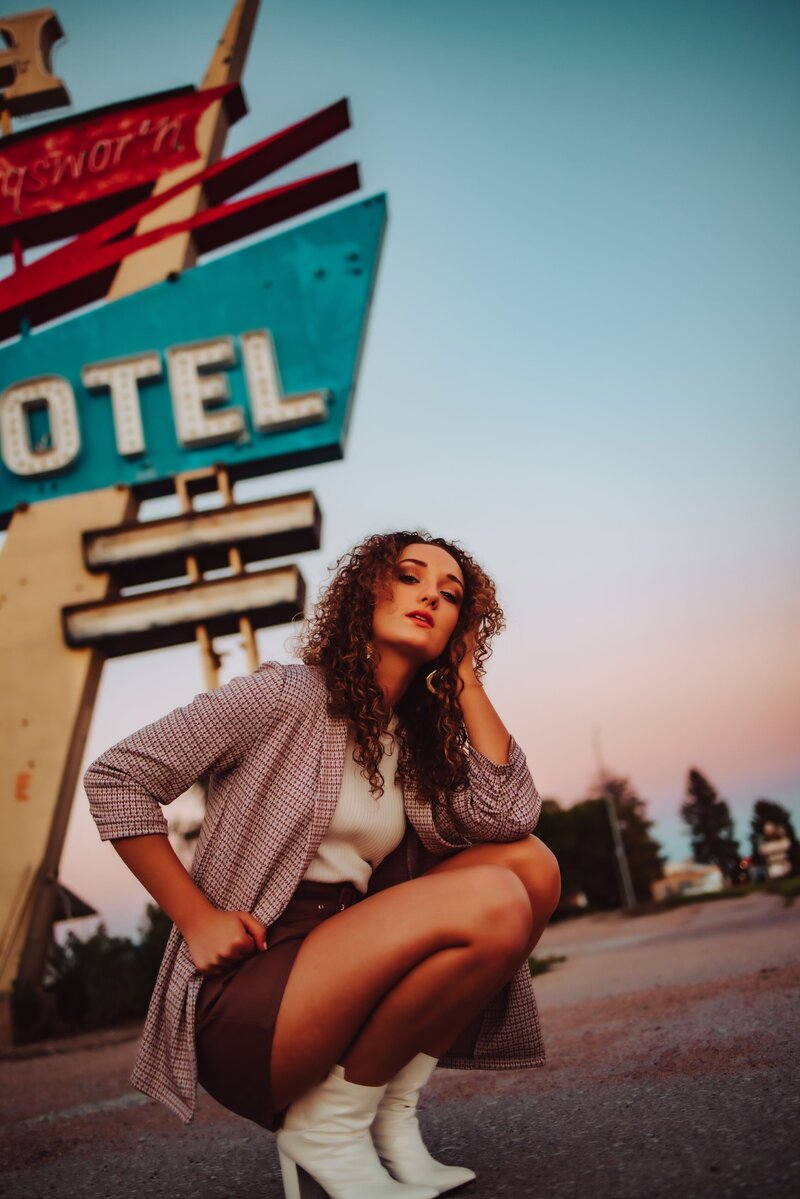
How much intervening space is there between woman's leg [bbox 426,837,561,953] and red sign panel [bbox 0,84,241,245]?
401 inches

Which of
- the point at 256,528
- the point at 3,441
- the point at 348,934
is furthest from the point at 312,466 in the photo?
the point at 348,934

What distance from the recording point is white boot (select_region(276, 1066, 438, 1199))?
1704 mm

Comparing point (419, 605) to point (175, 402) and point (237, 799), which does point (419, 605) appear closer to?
point (237, 799)

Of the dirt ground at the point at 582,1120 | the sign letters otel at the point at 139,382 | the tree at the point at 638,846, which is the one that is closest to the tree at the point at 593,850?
the tree at the point at 638,846

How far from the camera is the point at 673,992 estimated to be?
14.6ft

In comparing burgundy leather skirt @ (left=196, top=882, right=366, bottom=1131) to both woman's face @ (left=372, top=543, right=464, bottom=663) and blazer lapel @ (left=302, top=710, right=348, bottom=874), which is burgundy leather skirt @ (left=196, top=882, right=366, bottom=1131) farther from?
woman's face @ (left=372, top=543, right=464, bottom=663)

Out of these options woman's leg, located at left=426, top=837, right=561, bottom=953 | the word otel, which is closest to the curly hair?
woman's leg, located at left=426, top=837, right=561, bottom=953

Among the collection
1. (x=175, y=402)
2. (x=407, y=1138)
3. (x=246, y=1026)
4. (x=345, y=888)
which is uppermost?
(x=175, y=402)

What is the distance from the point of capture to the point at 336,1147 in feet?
5.72

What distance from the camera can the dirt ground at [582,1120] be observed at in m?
1.71

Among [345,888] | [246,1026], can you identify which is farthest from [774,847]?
[246,1026]

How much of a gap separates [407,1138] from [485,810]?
0.70 metres

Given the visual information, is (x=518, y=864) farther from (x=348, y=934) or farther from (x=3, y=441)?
(x=3, y=441)

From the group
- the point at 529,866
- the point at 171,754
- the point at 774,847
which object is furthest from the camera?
the point at 774,847
